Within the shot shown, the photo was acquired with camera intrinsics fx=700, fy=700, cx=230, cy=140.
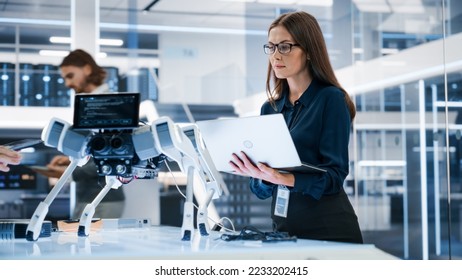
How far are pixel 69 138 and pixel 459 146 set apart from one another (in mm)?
3310

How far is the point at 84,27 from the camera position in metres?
5.71

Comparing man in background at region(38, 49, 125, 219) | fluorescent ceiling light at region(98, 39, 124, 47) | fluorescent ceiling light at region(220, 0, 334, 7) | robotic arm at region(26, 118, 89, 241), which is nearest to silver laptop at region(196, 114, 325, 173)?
robotic arm at region(26, 118, 89, 241)

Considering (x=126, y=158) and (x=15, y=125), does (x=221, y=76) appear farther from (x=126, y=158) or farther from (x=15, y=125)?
(x=126, y=158)

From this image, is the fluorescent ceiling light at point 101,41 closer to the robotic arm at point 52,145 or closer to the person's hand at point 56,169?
the person's hand at point 56,169

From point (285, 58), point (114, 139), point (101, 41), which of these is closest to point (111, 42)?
point (101, 41)

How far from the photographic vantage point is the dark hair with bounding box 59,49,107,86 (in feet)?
10.9

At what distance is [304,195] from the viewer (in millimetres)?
2033

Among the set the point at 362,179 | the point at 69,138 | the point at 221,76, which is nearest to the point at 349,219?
the point at 69,138

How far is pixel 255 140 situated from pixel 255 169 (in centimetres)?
11

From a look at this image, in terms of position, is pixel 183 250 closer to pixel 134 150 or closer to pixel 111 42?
pixel 134 150

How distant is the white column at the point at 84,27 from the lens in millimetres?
5643

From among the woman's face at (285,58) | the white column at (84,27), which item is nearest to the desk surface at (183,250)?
the woman's face at (285,58)

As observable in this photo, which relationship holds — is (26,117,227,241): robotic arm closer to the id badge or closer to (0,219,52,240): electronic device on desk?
(0,219,52,240): electronic device on desk

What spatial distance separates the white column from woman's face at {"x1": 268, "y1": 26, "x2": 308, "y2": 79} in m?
3.72
